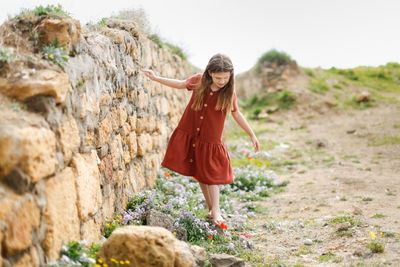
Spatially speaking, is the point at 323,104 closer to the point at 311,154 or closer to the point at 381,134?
the point at 381,134

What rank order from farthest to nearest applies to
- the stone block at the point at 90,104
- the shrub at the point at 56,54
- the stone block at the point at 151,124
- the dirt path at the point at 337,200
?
the stone block at the point at 151,124 → the dirt path at the point at 337,200 → the stone block at the point at 90,104 → the shrub at the point at 56,54

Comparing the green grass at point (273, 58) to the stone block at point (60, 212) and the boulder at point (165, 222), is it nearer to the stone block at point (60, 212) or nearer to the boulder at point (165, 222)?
the boulder at point (165, 222)

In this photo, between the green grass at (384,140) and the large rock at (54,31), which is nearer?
the large rock at (54,31)

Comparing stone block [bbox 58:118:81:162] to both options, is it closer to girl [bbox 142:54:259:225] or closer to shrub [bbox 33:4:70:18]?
shrub [bbox 33:4:70:18]

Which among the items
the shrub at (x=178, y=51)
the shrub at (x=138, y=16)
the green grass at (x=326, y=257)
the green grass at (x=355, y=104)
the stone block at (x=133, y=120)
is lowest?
the green grass at (x=326, y=257)

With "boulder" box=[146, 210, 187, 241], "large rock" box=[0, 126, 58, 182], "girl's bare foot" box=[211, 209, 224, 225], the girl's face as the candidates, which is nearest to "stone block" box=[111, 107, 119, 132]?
"boulder" box=[146, 210, 187, 241]

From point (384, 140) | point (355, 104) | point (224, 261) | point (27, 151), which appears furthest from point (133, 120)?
point (355, 104)

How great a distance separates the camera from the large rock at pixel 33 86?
2.09 metres

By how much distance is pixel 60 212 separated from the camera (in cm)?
214

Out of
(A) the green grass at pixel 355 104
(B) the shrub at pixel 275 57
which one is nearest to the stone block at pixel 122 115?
(A) the green grass at pixel 355 104

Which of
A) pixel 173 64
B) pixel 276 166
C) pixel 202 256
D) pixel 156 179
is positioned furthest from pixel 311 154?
pixel 202 256

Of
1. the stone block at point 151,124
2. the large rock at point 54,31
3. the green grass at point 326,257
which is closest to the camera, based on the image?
the large rock at point 54,31

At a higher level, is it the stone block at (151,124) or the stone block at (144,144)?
the stone block at (151,124)

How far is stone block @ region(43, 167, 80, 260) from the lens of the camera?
2013 millimetres
